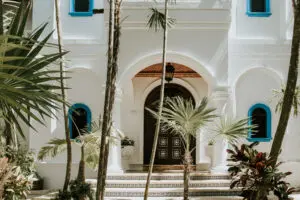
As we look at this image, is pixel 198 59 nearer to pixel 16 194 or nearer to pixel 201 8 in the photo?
pixel 201 8

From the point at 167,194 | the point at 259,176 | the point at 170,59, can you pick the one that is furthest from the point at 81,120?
the point at 259,176

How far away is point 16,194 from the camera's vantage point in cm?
1038

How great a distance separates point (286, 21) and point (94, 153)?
26.1ft

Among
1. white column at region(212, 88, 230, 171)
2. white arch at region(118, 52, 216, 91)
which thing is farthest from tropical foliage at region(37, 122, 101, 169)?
white column at region(212, 88, 230, 171)

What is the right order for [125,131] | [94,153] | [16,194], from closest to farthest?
[16,194] < [94,153] < [125,131]

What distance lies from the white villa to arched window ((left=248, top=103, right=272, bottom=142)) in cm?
3

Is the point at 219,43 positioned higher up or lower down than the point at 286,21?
lower down

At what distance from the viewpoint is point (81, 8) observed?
16047 millimetres

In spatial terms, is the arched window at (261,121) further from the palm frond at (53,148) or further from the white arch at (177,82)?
the palm frond at (53,148)

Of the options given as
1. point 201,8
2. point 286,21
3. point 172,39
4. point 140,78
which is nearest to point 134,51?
point 172,39

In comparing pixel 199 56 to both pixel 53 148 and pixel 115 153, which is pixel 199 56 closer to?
pixel 115 153

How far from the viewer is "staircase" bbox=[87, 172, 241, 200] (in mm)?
13250

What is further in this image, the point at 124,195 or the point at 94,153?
the point at 124,195

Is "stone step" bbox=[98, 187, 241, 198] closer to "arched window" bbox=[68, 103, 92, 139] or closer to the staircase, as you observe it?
the staircase
